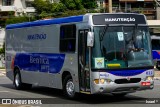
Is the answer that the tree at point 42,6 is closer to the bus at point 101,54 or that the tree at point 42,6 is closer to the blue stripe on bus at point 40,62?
the blue stripe on bus at point 40,62

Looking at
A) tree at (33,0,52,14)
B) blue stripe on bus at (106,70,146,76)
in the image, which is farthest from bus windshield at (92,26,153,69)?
tree at (33,0,52,14)

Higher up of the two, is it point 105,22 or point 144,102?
point 105,22

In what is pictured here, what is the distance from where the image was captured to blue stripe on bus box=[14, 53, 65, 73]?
17.2 meters

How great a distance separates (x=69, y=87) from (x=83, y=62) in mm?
1472

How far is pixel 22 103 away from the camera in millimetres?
15484

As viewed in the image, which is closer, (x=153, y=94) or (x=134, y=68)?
(x=134, y=68)

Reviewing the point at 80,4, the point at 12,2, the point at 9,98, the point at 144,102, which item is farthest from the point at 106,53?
the point at 12,2

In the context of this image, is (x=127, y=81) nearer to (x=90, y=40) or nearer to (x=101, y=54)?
(x=101, y=54)

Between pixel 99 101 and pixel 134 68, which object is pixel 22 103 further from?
pixel 134 68

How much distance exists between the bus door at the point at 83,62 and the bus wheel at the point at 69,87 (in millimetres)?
707

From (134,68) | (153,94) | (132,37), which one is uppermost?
(132,37)

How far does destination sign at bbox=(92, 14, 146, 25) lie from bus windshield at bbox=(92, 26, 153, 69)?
0.61ft

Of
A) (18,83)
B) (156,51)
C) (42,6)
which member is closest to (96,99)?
(18,83)

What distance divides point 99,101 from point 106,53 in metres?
2.00
